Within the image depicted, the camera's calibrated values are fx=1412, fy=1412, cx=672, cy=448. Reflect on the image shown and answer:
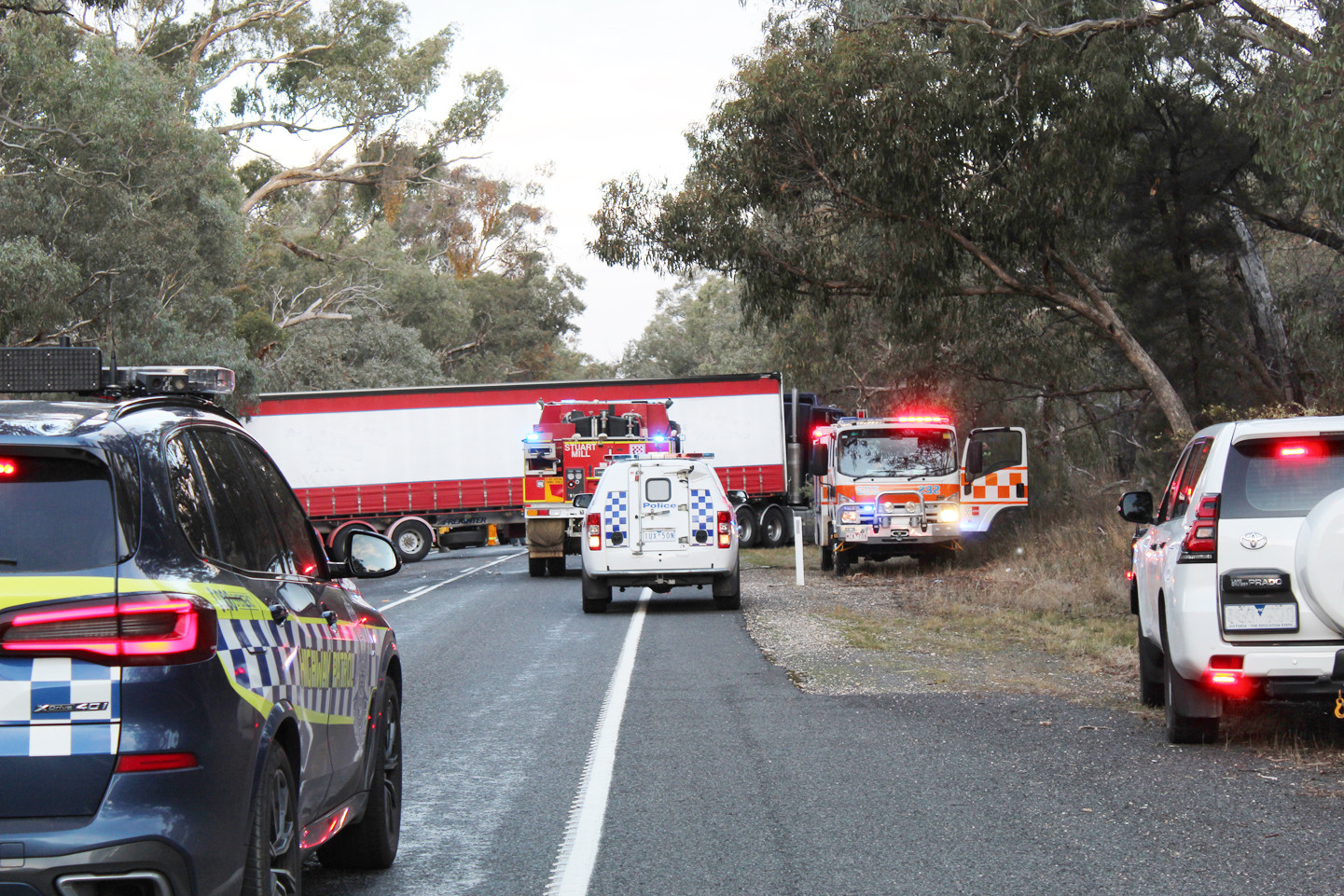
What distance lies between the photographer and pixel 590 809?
6.90m

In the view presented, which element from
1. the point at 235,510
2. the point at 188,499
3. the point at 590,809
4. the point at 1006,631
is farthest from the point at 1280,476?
the point at 1006,631

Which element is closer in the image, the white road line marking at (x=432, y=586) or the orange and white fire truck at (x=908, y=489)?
the white road line marking at (x=432, y=586)

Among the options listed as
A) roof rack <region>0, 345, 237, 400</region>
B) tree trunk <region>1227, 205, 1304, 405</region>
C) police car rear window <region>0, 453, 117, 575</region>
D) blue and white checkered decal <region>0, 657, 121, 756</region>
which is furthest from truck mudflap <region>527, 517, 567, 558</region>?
blue and white checkered decal <region>0, 657, 121, 756</region>

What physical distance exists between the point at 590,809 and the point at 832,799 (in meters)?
1.20

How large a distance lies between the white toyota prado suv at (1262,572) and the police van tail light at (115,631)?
576 centimetres

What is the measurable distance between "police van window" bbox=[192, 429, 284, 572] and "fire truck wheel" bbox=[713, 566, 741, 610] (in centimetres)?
1289

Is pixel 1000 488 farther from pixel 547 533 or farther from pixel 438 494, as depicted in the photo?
pixel 438 494

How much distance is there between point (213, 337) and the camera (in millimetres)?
29250

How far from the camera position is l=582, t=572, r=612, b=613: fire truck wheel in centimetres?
1762

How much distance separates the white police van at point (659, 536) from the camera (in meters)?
17.5

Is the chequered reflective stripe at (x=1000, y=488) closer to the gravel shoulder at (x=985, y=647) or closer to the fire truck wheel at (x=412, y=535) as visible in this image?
the gravel shoulder at (x=985, y=647)

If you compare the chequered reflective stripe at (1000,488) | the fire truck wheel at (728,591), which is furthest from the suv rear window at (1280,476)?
the chequered reflective stripe at (1000,488)

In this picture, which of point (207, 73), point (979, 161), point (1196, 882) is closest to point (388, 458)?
point (207, 73)

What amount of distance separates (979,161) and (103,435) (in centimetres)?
1899
